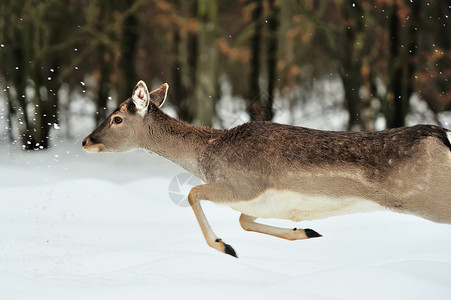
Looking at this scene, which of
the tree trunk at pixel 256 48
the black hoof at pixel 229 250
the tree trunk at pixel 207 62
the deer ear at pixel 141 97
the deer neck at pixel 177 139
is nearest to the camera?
the black hoof at pixel 229 250

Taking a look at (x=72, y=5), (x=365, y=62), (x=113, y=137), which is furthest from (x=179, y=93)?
(x=113, y=137)

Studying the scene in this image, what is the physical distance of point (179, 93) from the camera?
2222cm

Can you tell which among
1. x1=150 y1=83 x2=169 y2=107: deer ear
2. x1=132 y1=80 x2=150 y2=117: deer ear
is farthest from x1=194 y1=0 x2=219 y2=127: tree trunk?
x1=132 y1=80 x2=150 y2=117: deer ear

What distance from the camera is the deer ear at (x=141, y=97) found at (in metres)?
6.04

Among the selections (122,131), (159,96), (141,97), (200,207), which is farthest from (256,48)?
(200,207)

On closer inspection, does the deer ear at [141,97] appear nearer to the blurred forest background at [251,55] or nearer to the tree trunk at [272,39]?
the blurred forest background at [251,55]

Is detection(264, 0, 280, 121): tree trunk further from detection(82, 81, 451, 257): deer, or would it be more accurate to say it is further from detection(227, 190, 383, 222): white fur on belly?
detection(227, 190, 383, 222): white fur on belly

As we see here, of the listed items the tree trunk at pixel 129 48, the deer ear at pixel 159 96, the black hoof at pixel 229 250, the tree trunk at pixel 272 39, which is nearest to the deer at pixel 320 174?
the black hoof at pixel 229 250

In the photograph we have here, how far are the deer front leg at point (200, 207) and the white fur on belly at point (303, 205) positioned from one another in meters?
0.19

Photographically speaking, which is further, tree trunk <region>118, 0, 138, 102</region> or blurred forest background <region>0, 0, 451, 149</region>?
tree trunk <region>118, 0, 138, 102</region>

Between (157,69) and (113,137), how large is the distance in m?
21.6

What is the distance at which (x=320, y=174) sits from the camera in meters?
5.77

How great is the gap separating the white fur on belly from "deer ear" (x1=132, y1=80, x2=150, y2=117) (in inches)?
51.2

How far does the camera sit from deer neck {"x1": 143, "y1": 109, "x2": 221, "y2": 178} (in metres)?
6.38
